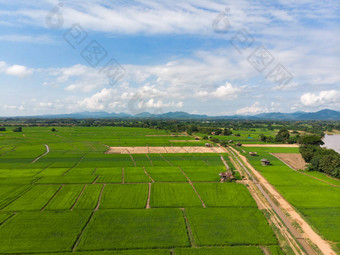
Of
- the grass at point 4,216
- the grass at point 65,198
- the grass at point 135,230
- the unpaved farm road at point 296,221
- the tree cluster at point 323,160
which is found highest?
the tree cluster at point 323,160

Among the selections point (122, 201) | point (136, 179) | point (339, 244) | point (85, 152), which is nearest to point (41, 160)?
point (85, 152)

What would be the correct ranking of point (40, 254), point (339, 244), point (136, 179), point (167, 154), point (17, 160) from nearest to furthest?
point (40, 254)
point (339, 244)
point (136, 179)
point (17, 160)
point (167, 154)

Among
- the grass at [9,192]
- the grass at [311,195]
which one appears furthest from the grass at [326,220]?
the grass at [9,192]

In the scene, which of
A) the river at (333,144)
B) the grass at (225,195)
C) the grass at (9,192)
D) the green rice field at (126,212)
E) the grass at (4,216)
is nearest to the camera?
the green rice field at (126,212)

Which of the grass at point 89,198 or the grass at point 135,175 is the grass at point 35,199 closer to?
the grass at point 89,198

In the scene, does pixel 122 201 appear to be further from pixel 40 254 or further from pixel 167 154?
pixel 167 154

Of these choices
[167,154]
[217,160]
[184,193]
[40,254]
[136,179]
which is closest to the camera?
[40,254]

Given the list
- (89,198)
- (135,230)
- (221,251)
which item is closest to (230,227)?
(221,251)
